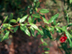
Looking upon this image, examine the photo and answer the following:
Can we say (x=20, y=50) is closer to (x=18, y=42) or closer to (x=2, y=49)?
(x=18, y=42)

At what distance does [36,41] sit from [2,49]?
935 millimetres

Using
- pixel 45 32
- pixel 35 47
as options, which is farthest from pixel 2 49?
pixel 45 32

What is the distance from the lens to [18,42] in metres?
3.07

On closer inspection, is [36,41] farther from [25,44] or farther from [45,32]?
[45,32]

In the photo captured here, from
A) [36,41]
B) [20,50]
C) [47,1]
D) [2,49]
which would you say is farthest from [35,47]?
[47,1]

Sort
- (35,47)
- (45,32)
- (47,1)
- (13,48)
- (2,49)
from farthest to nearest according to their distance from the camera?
1. (47,1)
2. (35,47)
3. (13,48)
4. (2,49)
5. (45,32)

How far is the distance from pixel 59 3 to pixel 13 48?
1871mm

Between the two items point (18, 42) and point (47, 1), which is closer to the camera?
point (18, 42)

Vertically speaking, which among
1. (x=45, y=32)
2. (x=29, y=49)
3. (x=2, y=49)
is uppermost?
(x=45, y=32)

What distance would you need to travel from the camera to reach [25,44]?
311 centimetres

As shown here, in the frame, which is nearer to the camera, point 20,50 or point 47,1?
point 20,50

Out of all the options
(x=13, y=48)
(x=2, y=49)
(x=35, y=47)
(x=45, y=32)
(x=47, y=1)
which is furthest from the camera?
(x=47, y=1)

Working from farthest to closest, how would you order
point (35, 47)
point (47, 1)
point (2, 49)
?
point (47, 1), point (35, 47), point (2, 49)

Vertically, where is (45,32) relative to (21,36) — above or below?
above
